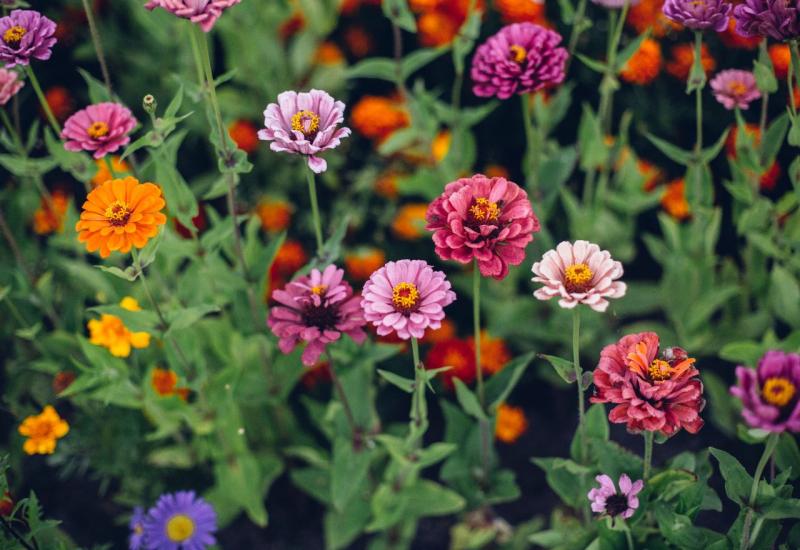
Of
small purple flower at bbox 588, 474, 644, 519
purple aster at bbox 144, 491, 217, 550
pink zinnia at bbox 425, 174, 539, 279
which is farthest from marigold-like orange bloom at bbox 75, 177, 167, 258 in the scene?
small purple flower at bbox 588, 474, 644, 519

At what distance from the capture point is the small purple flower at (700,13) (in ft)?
5.49

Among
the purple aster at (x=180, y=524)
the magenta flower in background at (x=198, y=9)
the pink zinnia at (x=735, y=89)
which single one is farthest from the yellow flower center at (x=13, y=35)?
the pink zinnia at (x=735, y=89)

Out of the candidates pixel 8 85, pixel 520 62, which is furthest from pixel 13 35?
pixel 520 62

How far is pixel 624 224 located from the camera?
2611 millimetres

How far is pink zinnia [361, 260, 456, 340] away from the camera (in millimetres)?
1471

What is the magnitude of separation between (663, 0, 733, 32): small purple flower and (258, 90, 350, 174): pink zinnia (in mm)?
800

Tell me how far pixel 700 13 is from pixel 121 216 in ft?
4.45

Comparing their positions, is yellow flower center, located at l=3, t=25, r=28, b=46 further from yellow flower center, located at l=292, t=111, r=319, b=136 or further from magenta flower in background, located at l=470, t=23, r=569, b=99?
magenta flower in background, located at l=470, t=23, r=569, b=99

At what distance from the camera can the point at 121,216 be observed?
1596 mm

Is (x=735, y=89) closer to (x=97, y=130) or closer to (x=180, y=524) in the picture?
(x=97, y=130)

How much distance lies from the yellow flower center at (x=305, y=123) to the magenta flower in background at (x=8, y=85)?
0.76 metres

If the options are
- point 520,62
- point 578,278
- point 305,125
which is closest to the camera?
point 578,278

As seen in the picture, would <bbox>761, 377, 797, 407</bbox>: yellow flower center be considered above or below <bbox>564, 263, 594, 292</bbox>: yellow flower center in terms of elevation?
above

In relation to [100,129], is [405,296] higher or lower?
lower
